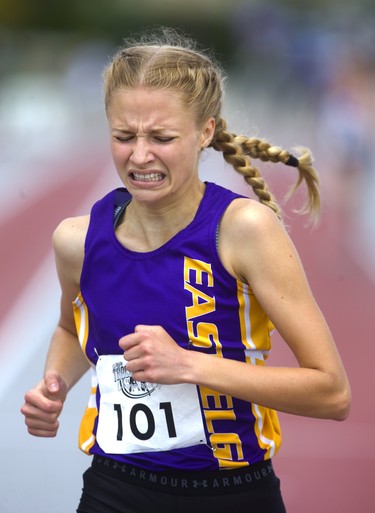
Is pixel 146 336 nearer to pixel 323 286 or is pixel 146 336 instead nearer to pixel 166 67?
pixel 166 67

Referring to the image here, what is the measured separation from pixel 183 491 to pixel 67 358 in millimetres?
681

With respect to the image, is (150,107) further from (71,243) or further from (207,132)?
(71,243)

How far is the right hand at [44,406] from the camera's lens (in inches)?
140

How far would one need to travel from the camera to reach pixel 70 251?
3727mm

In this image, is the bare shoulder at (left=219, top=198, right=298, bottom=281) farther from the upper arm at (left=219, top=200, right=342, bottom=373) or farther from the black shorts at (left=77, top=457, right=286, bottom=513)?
the black shorts at (left=77, top=457, right=286, bottom=513)

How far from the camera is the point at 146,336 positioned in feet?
10.6

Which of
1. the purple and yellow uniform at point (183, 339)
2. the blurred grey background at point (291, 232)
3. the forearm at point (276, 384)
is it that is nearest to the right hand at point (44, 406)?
the purple and yellow uniform at point (183, 339)

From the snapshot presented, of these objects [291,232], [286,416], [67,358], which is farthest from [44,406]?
[291,232]

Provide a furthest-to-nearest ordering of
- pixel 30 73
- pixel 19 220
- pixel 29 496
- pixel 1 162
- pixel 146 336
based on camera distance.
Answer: pixel 30 73
pixel 1 162
pixel 19 220
pixel 29 496
pixel 146 336

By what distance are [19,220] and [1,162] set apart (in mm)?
8373

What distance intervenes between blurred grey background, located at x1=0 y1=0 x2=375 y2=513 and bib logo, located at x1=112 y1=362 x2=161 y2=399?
1.03m

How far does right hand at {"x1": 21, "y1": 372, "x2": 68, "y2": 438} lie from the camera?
357cm

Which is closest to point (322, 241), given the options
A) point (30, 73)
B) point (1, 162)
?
point (1, 162)

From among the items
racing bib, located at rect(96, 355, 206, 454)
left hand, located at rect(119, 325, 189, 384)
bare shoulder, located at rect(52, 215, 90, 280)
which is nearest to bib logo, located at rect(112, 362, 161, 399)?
racing bib, located at rect(96, 355, 206, 454)
